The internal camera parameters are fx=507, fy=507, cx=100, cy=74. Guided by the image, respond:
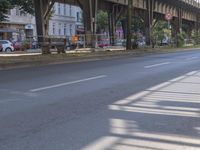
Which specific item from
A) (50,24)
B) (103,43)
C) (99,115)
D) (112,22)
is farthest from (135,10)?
(99,115)

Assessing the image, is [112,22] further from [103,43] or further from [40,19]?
[40,19]

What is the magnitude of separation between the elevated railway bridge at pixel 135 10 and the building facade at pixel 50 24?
824 centimetres

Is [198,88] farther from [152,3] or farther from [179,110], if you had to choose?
[152,3]

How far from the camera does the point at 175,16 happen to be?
238ft

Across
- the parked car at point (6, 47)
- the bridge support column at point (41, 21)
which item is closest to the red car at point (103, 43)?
the parked car at point (6, 47)

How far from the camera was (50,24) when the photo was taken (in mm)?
79750

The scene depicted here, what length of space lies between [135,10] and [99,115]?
169ft

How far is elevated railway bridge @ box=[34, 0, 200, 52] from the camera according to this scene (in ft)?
114

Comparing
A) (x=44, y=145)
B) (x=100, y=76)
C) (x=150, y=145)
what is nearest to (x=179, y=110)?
(x=150, y=145)

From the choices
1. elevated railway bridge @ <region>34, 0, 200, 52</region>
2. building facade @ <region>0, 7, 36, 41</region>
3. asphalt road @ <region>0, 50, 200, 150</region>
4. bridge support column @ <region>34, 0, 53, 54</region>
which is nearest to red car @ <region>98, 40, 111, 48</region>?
elevated railway bridge @ <region>34, 0, 200, 52</region>

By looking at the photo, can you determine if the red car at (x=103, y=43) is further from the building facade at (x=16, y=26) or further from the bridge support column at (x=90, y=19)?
the building facade at (x=16, y=26)

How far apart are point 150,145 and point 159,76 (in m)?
10.2

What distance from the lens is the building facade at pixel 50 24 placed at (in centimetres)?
6656

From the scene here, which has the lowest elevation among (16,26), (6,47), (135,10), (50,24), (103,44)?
(6,47)
